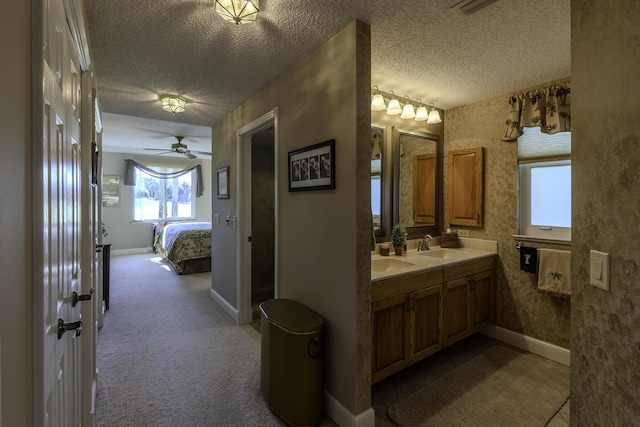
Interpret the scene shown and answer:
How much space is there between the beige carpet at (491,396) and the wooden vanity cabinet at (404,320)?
253 millimetres

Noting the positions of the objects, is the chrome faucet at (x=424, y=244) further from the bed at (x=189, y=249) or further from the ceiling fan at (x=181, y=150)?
the ceiling fan at (x=181, y=150)

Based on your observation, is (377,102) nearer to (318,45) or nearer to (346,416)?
(318,45)

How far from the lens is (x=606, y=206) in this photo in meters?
1.03

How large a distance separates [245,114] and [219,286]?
2202 millimetres

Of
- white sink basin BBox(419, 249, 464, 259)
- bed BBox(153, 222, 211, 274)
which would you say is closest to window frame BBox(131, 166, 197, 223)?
bed BBox(153, 222, 211, 274)

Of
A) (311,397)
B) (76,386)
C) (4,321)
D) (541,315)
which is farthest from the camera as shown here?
(541,315)

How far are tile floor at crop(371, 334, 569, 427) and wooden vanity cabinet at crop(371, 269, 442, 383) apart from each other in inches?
7.6

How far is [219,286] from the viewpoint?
13.1ft

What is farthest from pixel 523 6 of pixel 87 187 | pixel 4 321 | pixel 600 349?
pixel 87 187

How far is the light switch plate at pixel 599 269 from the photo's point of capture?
40.2 inches

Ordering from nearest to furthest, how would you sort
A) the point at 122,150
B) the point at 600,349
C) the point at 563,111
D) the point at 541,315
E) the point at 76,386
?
1. the point at 600,349
2. the point at 76,386
3. the point at 563,111
4. the point at 541,315
5. the point at 122,150

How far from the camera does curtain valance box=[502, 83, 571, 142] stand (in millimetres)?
2600

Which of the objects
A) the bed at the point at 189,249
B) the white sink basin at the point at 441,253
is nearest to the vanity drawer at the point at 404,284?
the white sink basin at the point at 441,253

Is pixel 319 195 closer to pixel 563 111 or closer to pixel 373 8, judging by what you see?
pixel 373 8
